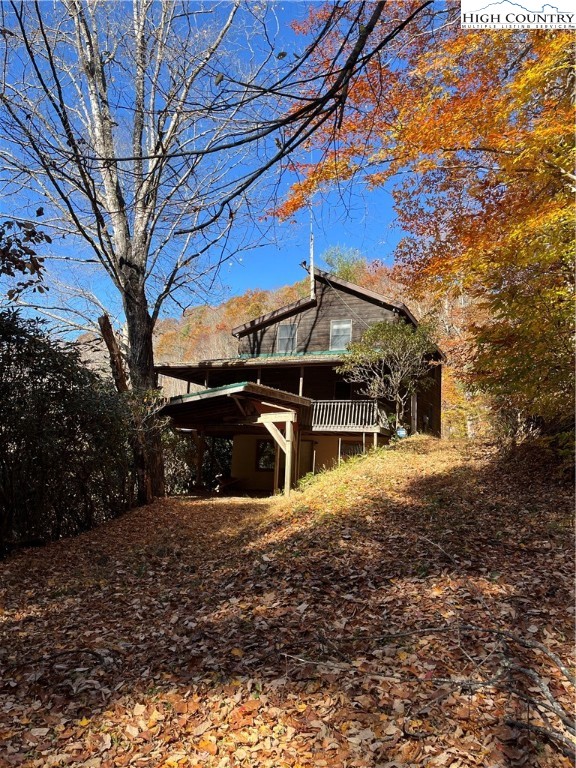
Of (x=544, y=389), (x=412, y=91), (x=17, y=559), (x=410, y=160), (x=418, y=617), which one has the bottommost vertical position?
(x=17, y=559)

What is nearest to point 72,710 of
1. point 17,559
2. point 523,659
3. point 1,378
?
point 523,659

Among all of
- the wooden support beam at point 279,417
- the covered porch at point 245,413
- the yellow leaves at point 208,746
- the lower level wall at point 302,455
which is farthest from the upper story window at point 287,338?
the yellow leaves at point 208,746

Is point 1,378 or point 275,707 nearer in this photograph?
point 275,707

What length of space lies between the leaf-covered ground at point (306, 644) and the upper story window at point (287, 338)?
45.2 feet

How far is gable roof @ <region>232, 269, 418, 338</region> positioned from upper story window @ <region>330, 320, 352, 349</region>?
51.0 inches

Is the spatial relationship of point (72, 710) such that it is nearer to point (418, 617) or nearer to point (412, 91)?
point (418, 617)

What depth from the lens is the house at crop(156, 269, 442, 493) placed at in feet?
55.3

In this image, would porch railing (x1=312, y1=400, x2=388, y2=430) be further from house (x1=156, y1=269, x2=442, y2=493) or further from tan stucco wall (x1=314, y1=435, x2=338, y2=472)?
tan stucco wall (x1=314, y1=435, x2=338, y2=472)

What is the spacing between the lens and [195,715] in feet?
10.6

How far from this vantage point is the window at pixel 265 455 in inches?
789

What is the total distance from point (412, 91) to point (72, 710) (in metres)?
9.94

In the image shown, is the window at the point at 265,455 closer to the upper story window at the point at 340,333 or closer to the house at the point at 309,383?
the house at the point at 309,383

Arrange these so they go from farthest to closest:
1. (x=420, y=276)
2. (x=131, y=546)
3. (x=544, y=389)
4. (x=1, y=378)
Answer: (x=420, y=276) < (x=131, y=546) < (x=1, y=378) < (x=544, y=389)

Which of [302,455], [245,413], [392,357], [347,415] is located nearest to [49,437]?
[245,413]
